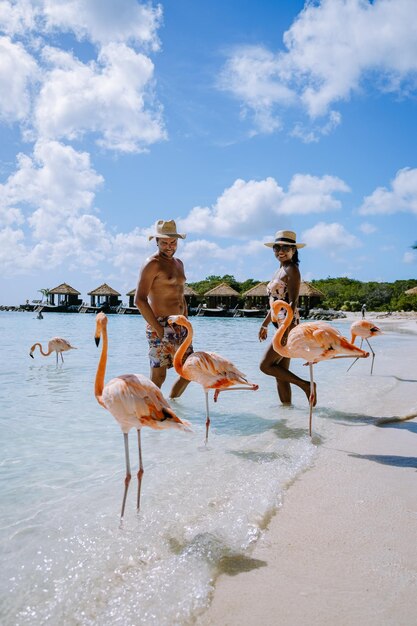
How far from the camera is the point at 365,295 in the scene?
6400cm

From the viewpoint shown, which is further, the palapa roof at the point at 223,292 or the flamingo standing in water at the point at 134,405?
the palapa roof at the point at 223,292

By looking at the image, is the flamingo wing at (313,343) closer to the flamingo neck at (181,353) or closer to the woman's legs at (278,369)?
the woman's legs at (278,369)

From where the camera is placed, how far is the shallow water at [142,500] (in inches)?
88.3

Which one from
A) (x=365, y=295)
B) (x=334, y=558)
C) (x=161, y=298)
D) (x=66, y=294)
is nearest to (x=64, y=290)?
(x=66, y=294)

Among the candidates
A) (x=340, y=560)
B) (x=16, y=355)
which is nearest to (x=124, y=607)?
(x=340, y=560)

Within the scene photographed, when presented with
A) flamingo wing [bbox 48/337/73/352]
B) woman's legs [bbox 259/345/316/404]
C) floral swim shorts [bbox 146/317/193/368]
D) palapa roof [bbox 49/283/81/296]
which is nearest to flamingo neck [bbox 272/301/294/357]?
woman's legs [bbox 259/345/316/404]

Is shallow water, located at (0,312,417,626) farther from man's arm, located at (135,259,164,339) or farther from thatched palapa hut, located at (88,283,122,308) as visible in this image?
thatched palapa hut, located at (88,283,122,308)

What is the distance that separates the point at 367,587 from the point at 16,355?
13551 millimetres

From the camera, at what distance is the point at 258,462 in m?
4.12

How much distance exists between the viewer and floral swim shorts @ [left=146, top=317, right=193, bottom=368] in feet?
18.5

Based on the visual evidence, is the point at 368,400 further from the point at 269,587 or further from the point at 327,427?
the point at 269,587

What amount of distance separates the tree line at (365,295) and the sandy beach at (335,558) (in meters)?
54.8

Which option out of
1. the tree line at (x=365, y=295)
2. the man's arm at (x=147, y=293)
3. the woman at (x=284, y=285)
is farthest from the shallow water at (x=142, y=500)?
the tree line at (x=365, y=295)

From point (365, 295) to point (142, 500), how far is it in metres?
64.4
